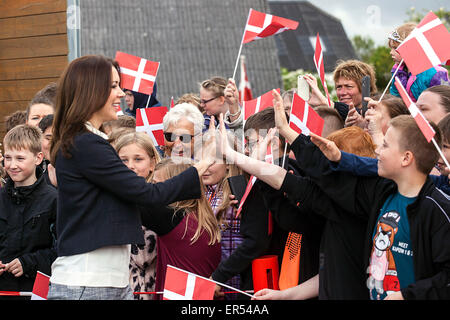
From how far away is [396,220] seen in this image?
2854 millimetres

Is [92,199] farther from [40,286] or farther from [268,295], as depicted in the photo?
[268,295]

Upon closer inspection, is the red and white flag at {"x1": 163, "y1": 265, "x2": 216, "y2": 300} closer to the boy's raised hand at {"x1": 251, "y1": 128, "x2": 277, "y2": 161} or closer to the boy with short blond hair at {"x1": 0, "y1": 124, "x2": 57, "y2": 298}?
the boy's raised hand at {"x1": 251, "y1": 128, "x2": 277, "y2": 161}

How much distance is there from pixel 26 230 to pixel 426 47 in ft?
8.70

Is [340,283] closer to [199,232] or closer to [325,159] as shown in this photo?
[325,159]

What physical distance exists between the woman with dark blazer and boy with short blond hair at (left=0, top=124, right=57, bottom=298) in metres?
1.31

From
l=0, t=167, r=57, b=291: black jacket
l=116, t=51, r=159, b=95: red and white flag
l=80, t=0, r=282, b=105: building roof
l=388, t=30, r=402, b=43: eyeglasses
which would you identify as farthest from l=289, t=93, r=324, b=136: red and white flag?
→ l=80, t=0, r=282, b=105: building roof

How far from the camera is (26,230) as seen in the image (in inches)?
169

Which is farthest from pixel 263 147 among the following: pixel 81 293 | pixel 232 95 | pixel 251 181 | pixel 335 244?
pixel 232 95

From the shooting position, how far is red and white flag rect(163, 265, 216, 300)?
10.7 ft

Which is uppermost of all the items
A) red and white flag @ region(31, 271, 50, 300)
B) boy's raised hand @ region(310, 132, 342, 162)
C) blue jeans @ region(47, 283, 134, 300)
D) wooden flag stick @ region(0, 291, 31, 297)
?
boy's raised hand @ region(310, 132, 342, 162)

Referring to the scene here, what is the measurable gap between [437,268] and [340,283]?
50 centimetres
